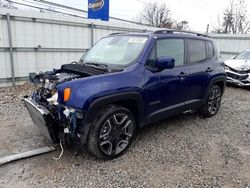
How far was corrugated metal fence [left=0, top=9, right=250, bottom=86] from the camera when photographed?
24.4 feet

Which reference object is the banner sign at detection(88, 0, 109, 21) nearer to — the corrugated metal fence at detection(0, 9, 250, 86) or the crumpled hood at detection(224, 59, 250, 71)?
the corrugated metal fence at detection(0, 9, 250, 86)

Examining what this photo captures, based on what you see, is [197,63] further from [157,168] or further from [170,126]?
[157,168]

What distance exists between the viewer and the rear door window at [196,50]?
4.61 meters

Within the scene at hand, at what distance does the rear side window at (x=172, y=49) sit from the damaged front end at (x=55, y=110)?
3.70 ft

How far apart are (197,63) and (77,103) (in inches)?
110

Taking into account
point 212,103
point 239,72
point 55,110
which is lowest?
point 212,103

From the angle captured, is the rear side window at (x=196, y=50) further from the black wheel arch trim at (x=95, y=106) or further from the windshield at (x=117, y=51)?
the black wheel arch trim at (x=95, y=106)

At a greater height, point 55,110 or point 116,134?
point 55,110

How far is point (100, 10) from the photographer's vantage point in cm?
1048

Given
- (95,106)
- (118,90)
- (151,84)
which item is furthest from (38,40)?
(95,106)

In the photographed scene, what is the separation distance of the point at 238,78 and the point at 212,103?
15.5 ft

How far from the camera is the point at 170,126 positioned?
15.8 feet

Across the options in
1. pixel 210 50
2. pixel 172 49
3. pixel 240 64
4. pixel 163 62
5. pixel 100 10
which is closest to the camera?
pixel 163 62

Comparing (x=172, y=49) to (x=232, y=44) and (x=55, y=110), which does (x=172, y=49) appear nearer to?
(x=55, y=110)
